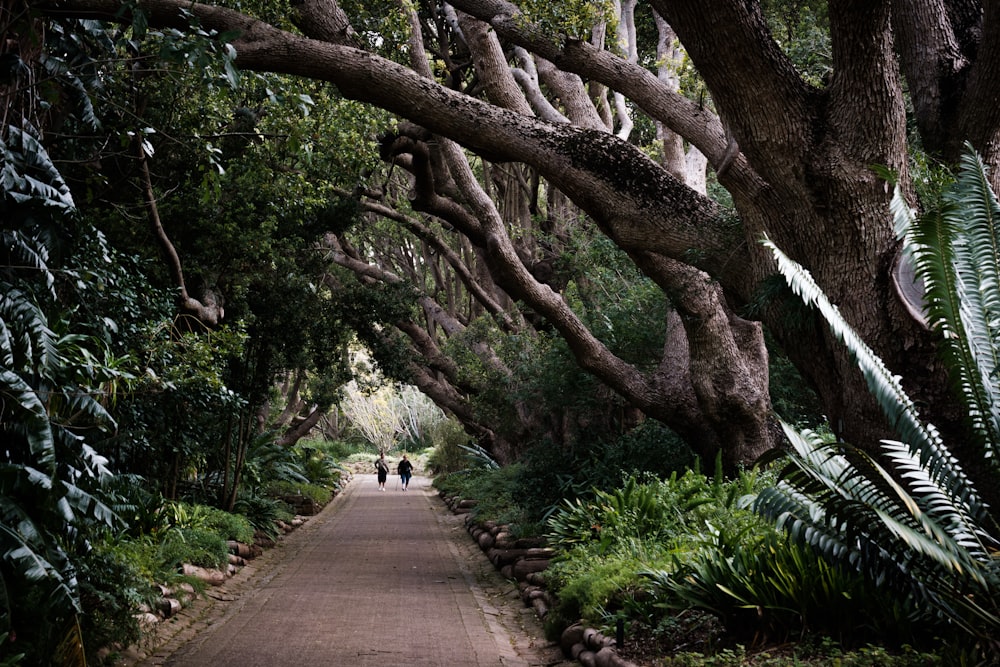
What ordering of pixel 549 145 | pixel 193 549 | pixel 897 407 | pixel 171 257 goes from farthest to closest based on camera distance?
pixel 193 549
pixel 171 257
pixel 549 145
pixel 897 407

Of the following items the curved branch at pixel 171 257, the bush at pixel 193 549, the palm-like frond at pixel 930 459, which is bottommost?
the bush at pixel 193 549

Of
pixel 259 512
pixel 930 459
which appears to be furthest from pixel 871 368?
pixel 259 512

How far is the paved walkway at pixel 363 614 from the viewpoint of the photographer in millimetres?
7387

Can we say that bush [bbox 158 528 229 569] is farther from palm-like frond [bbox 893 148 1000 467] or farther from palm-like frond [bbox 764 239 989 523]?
palm-like frond [bbox 893 148 1000 467]

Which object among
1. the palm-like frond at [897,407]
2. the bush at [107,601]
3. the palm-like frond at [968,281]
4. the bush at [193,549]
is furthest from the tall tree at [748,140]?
the bush at [193,549]

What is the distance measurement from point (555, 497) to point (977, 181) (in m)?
8.87

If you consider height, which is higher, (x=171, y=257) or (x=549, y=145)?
(x=549, y=145)

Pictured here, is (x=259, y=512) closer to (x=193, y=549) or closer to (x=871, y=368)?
(x=193, y=549)

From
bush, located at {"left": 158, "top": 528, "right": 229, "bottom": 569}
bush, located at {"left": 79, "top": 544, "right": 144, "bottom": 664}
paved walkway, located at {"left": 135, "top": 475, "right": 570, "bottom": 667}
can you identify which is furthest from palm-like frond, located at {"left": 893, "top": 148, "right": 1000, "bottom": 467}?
bush, located at {"left": 158, "top": 528, "right": 229, "bottom": 569}

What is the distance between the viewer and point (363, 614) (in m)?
9.16

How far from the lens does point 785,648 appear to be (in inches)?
219

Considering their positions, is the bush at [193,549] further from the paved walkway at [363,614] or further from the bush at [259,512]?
the bush at [259,512]

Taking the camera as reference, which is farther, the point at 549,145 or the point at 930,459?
the point at 549,145

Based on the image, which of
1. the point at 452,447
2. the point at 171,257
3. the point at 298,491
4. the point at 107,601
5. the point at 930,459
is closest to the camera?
the point at 930,459
